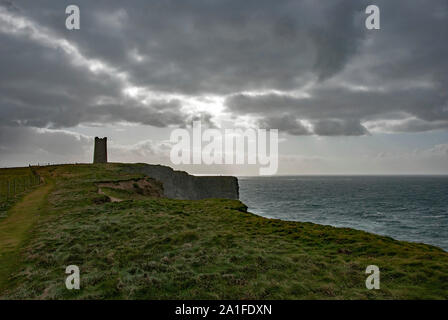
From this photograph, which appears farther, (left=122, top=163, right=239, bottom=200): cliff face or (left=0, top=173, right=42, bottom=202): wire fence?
(left=122, top=163, right=239, bottom=200): cliff face

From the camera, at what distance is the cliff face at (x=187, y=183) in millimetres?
74625

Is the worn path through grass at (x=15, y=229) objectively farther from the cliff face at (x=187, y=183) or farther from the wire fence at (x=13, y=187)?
the cliff face at (x=187, y=183)

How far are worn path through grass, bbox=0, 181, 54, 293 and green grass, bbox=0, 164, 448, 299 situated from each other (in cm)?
41

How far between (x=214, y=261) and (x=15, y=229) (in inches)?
621

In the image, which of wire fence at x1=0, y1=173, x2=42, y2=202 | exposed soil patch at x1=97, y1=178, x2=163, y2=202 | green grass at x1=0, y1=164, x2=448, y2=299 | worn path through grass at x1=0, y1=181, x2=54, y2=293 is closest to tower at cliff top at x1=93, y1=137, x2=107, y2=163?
wire fence at x1=0, y1=173, x2=42, y2=202

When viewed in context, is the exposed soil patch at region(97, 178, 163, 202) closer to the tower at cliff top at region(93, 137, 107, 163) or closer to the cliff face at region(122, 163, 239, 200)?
the cliff face at region(122, 163, 239, 200)

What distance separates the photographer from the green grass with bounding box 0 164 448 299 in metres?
10.1

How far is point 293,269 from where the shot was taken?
12.0m

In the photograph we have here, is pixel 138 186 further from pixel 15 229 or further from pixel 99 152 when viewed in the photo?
pixel 99 152

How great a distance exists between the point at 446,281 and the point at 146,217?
751 inches

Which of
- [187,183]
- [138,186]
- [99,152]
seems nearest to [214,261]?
[138,186]
